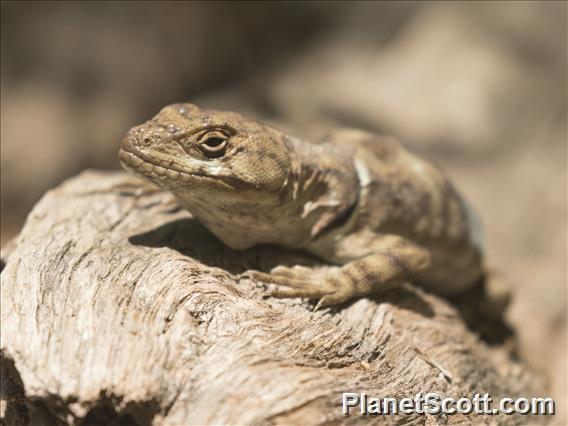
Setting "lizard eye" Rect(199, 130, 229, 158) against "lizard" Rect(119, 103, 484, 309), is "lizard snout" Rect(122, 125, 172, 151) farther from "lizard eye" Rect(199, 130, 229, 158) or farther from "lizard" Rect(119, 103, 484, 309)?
"lizard eye" Rect(199, 130, 229, 158)

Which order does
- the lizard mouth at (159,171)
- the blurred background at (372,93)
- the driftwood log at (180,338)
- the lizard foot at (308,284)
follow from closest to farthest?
1. the driftwood log at (180,338)
2. the lizard mouth at (159,171)
3. the lizard foot at (308,284)
4. the blurred background at (372,93)

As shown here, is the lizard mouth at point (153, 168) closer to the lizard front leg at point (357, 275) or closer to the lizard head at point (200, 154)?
the lizard head at point (200, 154)

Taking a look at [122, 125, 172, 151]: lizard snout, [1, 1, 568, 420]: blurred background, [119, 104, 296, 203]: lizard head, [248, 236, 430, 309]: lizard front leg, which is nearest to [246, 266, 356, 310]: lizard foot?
[248, 236, 430, 309]: lizard front leg

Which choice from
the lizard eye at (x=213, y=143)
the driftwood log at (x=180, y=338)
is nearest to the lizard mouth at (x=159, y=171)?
the lizard eye at (x=213, y=143)

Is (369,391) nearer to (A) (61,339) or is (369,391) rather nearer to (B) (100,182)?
(A) (61,339)

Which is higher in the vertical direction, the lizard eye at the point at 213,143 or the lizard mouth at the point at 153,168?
the lizard eye at the point at 213,143

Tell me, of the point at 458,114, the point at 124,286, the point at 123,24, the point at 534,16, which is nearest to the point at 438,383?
the point at 124,286
